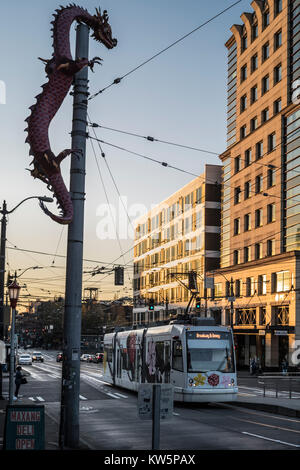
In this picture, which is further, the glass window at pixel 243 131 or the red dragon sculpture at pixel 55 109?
the glass window at pixel 243 131

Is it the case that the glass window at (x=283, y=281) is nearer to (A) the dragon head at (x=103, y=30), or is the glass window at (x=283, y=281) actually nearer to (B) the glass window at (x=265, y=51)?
(B) the glass window at (x=265, y=51)

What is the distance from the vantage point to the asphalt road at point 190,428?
15.7m

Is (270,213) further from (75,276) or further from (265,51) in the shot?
(75,276)

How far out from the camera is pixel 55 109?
13883mm

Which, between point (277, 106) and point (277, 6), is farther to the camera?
point (277, 6)

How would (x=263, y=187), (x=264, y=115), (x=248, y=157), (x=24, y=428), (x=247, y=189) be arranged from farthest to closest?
(x=248, y=157) → (x=247, y=189) → (x=264, y=115) → (x=263, y=187) → (x=24, y=428)

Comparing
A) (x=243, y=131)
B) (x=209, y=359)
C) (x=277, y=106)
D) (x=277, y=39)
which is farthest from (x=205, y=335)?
→ (x=243, y=131)

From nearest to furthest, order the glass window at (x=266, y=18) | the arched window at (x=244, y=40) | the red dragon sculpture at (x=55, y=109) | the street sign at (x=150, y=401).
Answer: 1. the street sign at (x=150, y=401)
2. the red dragon sculpture at (x=55, y=109)
3. the glass window at (x=266, y=18)
4. the arched window at (x=244, y=40)

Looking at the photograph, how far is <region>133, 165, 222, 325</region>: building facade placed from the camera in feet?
252

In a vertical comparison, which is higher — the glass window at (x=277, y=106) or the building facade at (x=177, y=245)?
the glass window at (x=277, y=106)

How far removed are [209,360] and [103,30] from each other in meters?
15.3

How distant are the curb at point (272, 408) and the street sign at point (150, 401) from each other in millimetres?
14934

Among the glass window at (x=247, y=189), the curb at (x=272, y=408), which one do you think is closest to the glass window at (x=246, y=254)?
the glass window at (x=247, y=189)

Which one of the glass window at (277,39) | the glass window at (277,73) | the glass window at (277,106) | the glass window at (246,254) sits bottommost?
the glass window at (246,254)
